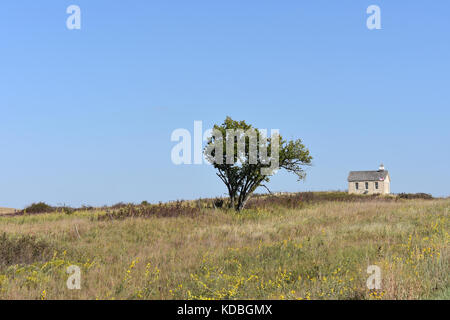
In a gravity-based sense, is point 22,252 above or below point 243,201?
below

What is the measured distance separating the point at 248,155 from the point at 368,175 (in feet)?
149

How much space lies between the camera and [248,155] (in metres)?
25.6

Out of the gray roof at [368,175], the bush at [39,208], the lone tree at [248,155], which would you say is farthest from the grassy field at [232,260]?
the gray roof at [368,175]

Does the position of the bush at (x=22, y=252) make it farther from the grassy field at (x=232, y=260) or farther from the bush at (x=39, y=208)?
the bush at (x=39, y=208)

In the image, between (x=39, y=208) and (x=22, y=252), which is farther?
(x=39, y=208)

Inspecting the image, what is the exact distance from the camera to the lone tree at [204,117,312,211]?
998 inches

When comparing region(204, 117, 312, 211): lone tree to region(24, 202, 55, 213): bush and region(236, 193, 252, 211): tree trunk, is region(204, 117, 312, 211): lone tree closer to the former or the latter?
region(236, 193, 252, 211): tree trunk

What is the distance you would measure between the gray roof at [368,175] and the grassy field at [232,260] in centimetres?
4642

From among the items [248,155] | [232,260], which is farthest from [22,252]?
[248,155]

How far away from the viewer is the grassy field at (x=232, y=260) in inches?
302

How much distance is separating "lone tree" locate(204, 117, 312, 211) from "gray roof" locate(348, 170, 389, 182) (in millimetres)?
41792

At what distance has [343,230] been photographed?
14.9m

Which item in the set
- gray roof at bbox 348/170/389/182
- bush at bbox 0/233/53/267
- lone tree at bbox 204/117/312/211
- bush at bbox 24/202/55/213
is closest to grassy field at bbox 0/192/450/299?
bush at bbox 0/233/53/267

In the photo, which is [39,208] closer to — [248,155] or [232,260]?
[248,155]
